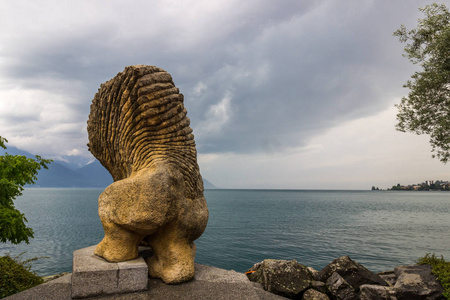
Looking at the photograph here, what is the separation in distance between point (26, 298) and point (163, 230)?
2184mm

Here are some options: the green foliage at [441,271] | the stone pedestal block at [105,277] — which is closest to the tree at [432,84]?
the green foliage at [441,271]

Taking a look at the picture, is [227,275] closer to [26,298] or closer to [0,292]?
[26,298]

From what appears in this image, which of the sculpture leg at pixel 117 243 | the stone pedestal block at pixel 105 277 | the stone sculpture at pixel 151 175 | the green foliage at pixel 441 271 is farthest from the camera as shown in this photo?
the green foliage at pixel 441 271

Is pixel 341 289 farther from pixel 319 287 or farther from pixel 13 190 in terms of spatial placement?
pixel 13 190

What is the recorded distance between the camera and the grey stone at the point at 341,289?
6.14 metres

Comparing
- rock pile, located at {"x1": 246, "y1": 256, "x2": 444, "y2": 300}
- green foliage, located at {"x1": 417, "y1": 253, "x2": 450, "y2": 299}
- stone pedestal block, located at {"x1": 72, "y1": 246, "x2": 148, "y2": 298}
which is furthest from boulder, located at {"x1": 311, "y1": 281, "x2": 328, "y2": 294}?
stone pedestal block, located at {"x1": 72, "y1": 246, "x2": 148, "y2": 298}

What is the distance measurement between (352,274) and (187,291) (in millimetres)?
4368

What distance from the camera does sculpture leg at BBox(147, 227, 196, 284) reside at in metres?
4.82

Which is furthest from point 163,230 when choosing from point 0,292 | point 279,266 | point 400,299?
point 400,299

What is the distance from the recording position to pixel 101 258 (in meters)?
4.91

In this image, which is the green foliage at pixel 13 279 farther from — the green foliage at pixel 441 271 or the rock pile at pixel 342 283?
the green foliage at pixel 441 271

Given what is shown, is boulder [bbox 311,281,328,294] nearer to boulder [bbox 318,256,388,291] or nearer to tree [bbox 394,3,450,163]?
boulder [bbox 318,256,388,291]

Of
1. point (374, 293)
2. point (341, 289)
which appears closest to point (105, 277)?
point (341, 289)

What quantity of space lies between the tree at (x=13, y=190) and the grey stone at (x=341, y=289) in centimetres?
741
